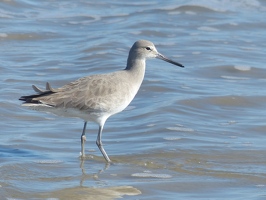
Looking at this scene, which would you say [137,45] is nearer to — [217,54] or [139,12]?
[217,54]

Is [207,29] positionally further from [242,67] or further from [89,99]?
[89,99]

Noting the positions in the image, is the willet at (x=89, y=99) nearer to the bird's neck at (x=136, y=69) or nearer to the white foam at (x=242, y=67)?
the bird's neck at (x=136, y=69)

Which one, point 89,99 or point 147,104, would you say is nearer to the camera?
point 89,99

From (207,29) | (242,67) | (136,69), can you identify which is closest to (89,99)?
(136,69)

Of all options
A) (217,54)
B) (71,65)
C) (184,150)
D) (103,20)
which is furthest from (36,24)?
(184,150)

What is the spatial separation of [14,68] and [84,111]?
3.75m

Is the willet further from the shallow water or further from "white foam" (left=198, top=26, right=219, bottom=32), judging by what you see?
"white foam" (left=198, top=26, right=219, bottom=32)

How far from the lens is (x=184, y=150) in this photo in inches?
353

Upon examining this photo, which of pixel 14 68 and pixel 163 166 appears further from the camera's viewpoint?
pixel 14 68

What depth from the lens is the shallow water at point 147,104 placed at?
793cm

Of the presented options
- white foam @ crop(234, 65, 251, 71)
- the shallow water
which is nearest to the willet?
the shallow water

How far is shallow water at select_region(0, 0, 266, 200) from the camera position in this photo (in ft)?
26.0

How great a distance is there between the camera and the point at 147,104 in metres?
10.9

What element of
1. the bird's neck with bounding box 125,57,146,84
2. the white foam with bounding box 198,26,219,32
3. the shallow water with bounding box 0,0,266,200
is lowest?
the shallow water with bounding box 0,0,266,200
